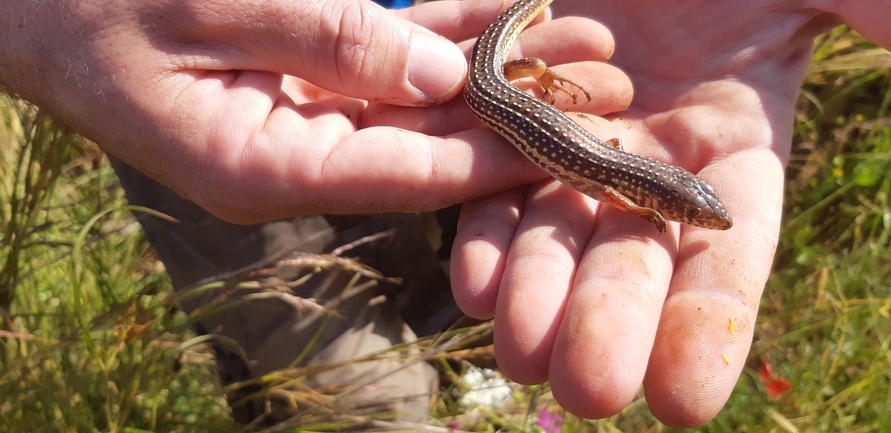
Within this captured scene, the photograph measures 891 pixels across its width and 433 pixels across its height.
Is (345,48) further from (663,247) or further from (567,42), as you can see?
(663,247)

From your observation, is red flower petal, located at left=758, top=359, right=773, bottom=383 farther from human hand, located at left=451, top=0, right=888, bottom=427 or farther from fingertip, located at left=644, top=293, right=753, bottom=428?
fingertip, located at left=644, top=293, right=753, bottom=428

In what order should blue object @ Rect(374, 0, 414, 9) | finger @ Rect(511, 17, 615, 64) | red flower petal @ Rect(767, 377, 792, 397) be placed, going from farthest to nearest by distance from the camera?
blue object @ Rect(374, 0, 414, 9) → red flower petal @ Rect(767, 377, 792, 397) → finger @ Rect(511, 17, 615, 64)

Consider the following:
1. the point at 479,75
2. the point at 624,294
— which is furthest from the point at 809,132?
the point at 624,294

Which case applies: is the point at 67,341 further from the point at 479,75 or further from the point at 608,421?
the point at 608,421

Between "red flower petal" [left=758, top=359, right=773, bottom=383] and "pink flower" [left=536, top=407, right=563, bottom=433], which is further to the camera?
"red flower petal" [left=758, top=359, right=773, bottom=383]

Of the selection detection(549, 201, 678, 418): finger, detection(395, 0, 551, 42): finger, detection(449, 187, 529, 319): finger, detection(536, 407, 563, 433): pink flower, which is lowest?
detection(536, 407, 563, 433): pink flower

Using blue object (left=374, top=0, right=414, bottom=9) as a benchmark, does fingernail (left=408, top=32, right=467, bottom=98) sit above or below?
below

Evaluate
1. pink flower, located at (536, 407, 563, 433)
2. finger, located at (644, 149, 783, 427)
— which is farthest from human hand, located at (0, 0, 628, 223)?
pink flower, located at (536, 407, 563, 433)

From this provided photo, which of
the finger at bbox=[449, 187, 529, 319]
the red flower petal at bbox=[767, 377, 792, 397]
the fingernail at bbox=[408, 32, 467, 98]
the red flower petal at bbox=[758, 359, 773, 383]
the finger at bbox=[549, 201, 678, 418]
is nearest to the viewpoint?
the finger at bbox=[549, 201, 678, 418]
